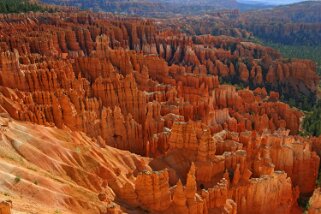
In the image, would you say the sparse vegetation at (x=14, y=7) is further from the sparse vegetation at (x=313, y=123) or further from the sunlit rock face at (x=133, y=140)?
the sparse vegetation at (x=313, y=123)

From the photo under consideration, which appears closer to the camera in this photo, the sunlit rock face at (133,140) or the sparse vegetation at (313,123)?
the sunlit rock face at (133,140)

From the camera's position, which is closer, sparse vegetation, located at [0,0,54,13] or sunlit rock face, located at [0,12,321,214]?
sunlit rock face, located at [0,12,321,214]

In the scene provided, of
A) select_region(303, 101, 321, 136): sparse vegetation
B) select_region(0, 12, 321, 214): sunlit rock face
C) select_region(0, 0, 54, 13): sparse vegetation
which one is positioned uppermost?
select_region(0, 0, 54, 13): sparse vegetation

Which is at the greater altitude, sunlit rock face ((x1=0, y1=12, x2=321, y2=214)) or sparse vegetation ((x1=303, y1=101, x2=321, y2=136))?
sunlit rock face ((x1=0, y1=12, x2=321, y2=214))

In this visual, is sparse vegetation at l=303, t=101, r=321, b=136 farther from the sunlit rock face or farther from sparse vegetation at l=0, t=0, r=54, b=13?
sparse vegetation at l=0, t=0, r=54, b=13

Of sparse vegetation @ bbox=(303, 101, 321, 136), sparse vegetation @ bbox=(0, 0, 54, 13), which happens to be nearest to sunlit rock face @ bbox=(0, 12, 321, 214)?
sparse vegetation @ bbox=(303, 101, 321, 136)

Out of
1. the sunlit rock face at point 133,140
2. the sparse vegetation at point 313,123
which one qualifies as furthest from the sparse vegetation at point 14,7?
the sparse vegetation at point 313,123

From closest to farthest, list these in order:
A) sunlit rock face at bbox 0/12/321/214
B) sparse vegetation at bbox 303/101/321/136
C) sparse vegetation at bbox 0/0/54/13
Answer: sunlit rock face at bbox 0/12/321/214, sparse vegetation at bbox 303/101/321/136, sparse vegetation at bbox 0/0/54/13

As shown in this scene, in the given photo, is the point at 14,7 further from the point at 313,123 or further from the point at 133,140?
the point at 313,123

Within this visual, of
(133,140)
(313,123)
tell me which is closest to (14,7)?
(133,140)
